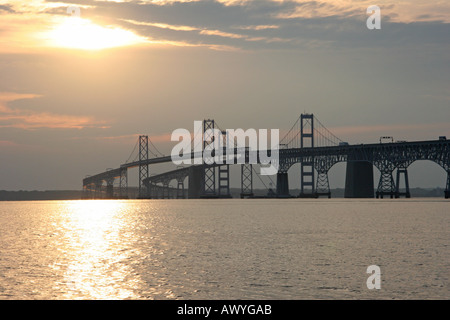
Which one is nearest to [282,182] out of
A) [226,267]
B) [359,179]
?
[359,179]

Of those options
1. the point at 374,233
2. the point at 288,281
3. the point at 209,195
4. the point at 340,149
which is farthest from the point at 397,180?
the point at 288,281

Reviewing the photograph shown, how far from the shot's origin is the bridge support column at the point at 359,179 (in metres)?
167

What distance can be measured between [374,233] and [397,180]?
123359 mm

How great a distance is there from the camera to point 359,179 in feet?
554

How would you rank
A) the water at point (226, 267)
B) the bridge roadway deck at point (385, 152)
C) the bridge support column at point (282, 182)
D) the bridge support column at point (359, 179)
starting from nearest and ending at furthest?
the water at point (226, 267) → the bridge roadway deck at point (385, 152) → the bridge support column at point (359, 179) → the bridge support column at point (282, 182)

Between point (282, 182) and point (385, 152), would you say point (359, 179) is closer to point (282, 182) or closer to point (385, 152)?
point (385, 152)

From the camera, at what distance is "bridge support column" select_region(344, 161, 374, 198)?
167m

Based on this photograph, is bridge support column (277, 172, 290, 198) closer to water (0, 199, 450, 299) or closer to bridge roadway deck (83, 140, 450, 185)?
bridge roadway deck (83, 140, 450, 185)

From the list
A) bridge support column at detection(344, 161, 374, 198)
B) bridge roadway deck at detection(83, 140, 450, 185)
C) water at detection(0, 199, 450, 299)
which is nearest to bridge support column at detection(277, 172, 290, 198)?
bridge roadway deck at detection(83, 140, 450, 185)

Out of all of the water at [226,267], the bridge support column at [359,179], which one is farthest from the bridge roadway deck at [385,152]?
the water at [226,267]

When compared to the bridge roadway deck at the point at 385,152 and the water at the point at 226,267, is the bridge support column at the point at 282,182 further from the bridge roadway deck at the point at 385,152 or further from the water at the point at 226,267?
the water at the point at 226,267

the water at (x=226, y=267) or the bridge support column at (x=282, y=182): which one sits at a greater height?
the bridge support column at (x=282, y=182)
